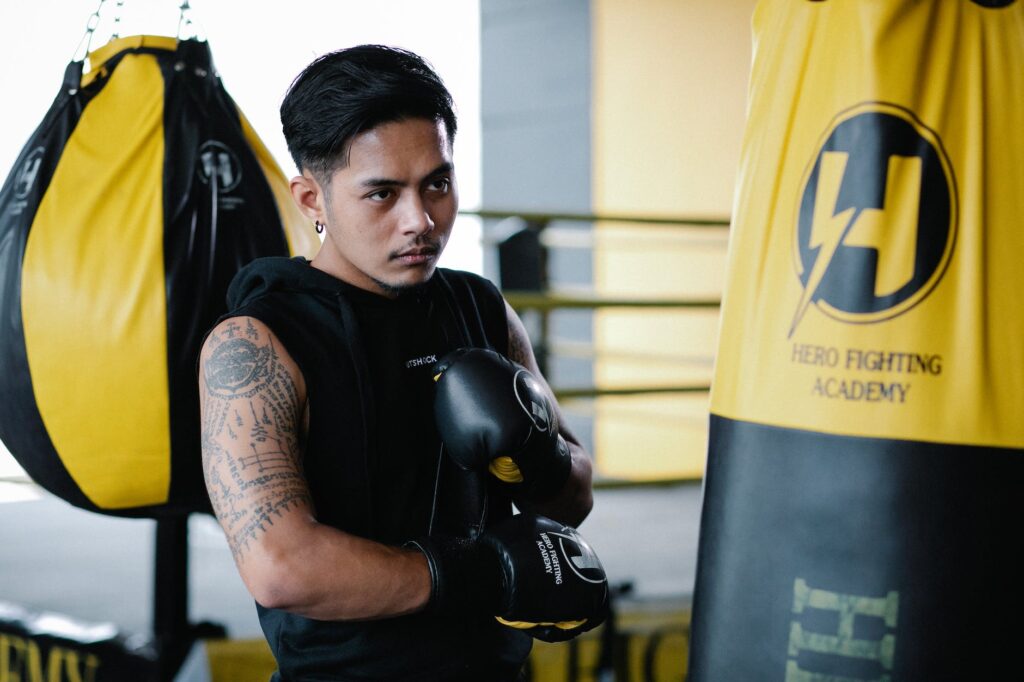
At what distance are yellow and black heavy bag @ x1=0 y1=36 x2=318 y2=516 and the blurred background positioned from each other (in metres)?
1.65

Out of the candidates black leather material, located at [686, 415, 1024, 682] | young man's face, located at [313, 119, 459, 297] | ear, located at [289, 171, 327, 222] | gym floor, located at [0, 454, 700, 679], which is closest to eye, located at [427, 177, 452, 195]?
young man's face, located at [313, 119, 459, 297]

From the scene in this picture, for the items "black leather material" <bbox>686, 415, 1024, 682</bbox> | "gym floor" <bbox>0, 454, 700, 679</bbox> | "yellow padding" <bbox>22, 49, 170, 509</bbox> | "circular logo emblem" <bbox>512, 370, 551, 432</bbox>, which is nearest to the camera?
"black leather material" <bbox>686, 415, 1024, 682</bbox>

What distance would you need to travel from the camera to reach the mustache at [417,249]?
119 centimetres

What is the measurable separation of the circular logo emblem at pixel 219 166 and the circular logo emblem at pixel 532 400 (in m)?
0.53

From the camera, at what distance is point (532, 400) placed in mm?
1210

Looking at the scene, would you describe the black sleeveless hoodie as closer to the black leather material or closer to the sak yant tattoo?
the sak yant tattoo

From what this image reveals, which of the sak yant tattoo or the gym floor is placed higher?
the sak yant tattoo

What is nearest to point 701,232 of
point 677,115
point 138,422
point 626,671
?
point 677,115

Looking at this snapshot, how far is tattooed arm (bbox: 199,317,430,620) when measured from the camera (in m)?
1.07

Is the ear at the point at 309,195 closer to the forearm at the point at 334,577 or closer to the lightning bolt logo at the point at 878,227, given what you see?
the forearm at the point at 334,577

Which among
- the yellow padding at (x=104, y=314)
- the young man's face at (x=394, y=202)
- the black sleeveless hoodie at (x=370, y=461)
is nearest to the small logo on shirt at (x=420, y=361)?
the black sleeveless hoodie at (x=370, y=461)

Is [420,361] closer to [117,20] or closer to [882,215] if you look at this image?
[882,215]

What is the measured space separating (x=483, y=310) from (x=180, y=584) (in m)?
0.88

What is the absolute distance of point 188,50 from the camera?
4.73ft
